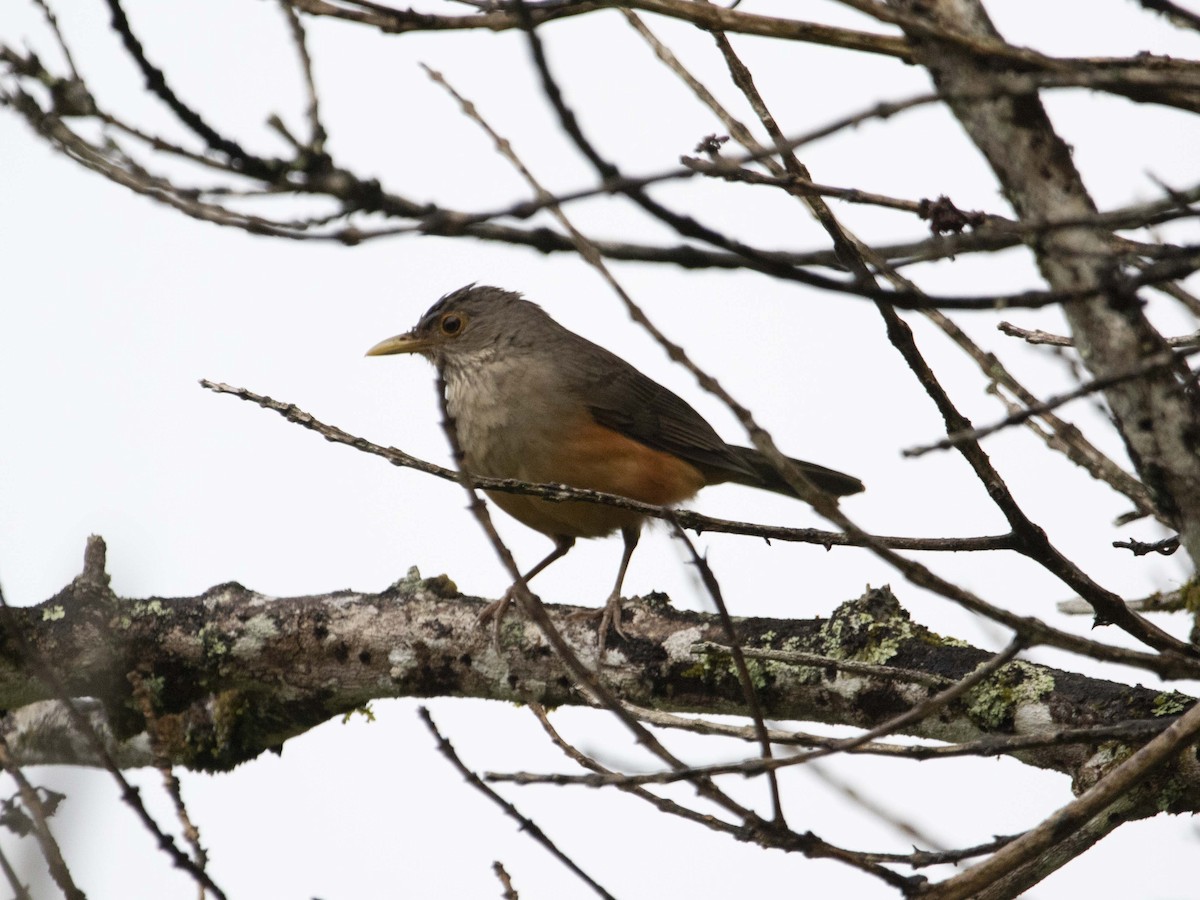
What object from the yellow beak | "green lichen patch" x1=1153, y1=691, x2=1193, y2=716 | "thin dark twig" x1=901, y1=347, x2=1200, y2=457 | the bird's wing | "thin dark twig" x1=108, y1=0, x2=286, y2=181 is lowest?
"green lichen patch" x1=1153, y1=691, x2=1193, y2=716

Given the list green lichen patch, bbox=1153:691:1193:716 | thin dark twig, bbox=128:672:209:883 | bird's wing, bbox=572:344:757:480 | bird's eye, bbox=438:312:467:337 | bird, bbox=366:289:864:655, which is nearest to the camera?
thin dark twig, bbox=128:672:209:883

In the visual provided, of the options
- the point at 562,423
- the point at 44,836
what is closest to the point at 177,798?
the point at 44,836

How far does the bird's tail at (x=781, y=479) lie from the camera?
7.80 m

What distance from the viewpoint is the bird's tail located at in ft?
25.6

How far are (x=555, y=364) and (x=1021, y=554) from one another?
4.42 meters

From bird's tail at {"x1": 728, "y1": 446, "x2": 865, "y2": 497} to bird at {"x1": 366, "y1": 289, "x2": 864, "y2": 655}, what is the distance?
10 millimetres

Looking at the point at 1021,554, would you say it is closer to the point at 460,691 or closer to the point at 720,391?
the point at 720,391

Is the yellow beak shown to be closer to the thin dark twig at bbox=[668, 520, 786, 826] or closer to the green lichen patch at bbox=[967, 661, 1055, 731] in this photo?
the green lichen patch at bbox=[967, 661, 1055, 731]

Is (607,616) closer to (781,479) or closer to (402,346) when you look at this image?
(781,479)

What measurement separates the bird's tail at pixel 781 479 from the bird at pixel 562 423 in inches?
0.4

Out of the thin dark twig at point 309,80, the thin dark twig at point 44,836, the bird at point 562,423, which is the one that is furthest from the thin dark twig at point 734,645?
the bird at point 562,423

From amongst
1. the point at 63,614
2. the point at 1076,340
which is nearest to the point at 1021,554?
the point at 1076,340

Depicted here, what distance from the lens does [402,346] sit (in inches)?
321

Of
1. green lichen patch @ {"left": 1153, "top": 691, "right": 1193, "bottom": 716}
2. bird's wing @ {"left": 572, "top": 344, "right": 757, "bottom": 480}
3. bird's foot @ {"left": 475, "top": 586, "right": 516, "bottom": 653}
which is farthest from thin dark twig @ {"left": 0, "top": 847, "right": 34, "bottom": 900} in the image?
bird's wing @ {"left": 572, "top": 344, "right": 757, "bottom": 480}
